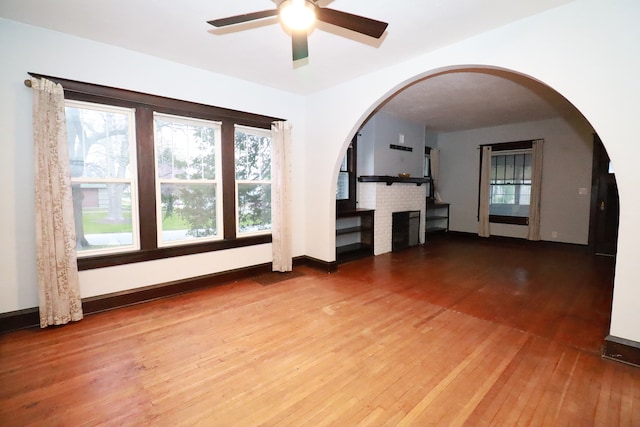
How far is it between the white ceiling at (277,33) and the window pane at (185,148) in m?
0.74

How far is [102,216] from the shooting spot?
312 centimetres

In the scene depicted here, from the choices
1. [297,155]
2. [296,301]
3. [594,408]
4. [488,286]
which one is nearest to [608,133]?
[594,408]

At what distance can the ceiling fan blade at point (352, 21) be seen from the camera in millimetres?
1923

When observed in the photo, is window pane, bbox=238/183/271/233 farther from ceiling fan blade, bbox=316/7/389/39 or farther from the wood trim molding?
ceiling fan blade, bbox=316/7/389/39

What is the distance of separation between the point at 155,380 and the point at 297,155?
356 cm

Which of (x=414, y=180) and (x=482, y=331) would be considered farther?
(x=414, y=180)

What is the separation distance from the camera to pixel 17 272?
2658 millimetres

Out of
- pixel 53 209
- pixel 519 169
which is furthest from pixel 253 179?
pixel 519 169

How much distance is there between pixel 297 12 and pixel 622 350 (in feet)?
11.2

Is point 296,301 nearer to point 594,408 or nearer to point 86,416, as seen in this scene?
point 86,416

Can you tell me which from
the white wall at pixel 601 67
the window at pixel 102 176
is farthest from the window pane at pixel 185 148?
the white wall at pixel 601 67

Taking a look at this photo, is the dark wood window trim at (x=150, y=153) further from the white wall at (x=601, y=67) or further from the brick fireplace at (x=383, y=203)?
the white wall at (x=601, y=67)

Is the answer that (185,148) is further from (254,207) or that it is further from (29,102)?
(29,102)

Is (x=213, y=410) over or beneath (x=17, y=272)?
beneath
